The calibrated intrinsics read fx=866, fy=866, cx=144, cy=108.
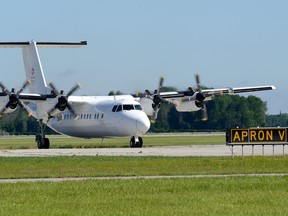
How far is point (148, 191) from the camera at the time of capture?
1009 inches

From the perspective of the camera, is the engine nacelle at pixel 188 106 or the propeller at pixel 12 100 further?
the engine nacelle at pixel 188 106

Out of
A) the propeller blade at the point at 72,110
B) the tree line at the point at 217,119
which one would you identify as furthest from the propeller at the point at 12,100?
the tree line at the point at 217,119

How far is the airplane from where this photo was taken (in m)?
58.4

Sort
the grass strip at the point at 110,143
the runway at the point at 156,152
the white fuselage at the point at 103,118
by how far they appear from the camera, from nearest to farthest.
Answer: the runway at the point at 156,152 < the white fuselage at the point at 103,118 < the grass strip at the point at 110,143

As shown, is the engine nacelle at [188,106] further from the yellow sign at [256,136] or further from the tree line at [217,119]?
the tree line at [217,119]

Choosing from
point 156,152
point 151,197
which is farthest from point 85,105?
point 151,197

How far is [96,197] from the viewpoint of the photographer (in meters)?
Answer: 24.2

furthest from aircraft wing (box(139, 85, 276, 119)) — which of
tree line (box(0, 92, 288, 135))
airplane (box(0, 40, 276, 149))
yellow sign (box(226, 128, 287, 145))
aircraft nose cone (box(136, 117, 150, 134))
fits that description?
tree line (box(0, 92, 288, 135))

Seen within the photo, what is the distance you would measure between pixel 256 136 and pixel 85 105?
1853 cm

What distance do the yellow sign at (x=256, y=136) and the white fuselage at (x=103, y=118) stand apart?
1133 centimetres

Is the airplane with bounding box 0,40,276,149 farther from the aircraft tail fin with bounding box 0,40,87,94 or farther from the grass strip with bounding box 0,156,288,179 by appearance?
the grass strip with bounding box 0,156,288,179

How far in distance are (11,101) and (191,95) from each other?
13.8m

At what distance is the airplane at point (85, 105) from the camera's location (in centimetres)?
5844

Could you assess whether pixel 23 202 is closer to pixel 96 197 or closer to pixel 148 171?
pixel 96 197
